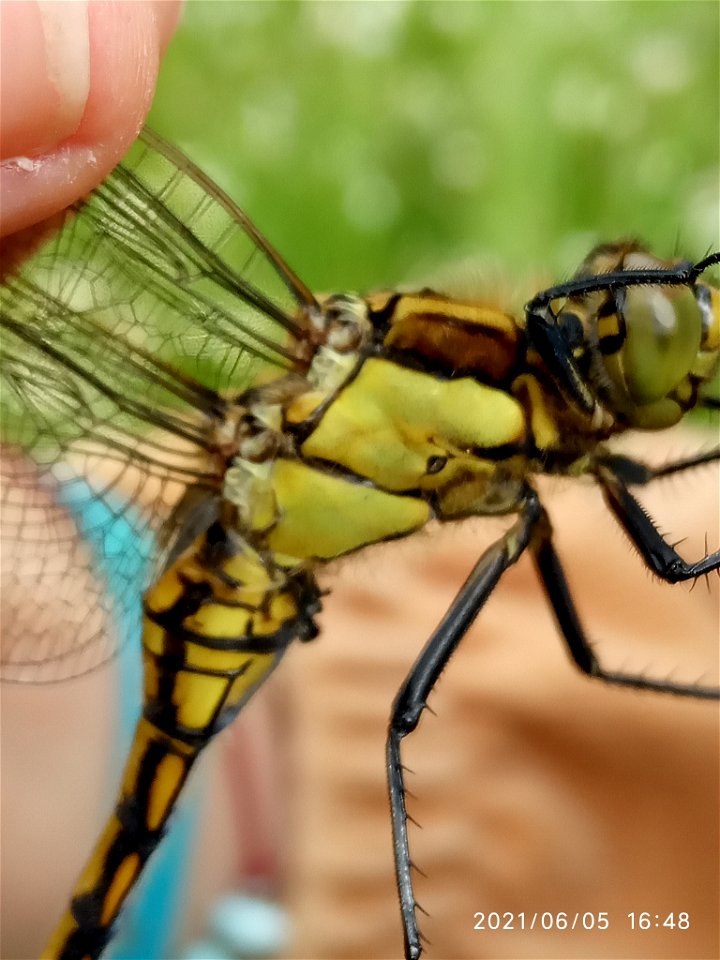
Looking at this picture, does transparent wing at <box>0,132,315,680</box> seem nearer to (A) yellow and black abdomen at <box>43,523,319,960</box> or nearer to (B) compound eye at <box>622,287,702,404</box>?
(A) yellow and black abdomen at <box>43,523,319,960</box>

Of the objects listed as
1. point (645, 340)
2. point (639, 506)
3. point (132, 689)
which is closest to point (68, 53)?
point (645, 340)

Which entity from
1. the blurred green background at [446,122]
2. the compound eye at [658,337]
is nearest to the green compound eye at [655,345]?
the compound eye at [658,337]

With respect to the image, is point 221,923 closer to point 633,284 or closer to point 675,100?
point 633,284

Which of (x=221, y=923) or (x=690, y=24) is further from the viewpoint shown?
(x=690, y=24)

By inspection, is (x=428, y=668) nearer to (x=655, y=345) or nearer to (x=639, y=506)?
(x=639, y=506)

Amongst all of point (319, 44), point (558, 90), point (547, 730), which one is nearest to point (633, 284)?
point (547, 730)

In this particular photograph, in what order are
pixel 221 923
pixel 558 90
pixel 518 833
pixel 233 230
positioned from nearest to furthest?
pixel 233 230, pixel 518 833, pixel 221 923, pixel 558 90
